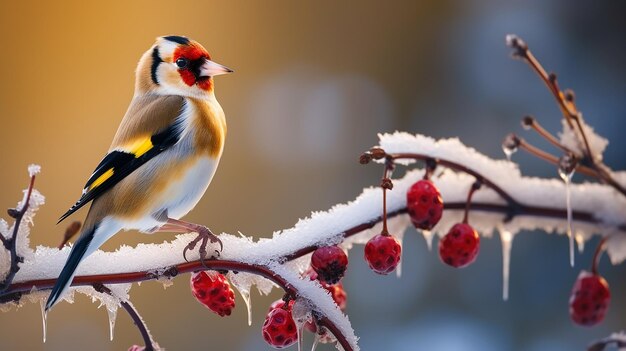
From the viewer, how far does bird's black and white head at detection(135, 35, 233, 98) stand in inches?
22.6

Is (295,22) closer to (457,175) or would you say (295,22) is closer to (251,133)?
(251,133)

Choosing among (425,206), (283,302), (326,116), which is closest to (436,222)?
(425,206)

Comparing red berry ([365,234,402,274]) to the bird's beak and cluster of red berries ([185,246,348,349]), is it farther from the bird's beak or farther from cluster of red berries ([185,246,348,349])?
the bird's beak

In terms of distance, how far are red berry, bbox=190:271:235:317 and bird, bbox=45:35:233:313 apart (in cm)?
4

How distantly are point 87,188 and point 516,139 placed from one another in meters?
0.30

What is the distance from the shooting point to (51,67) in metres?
1.31

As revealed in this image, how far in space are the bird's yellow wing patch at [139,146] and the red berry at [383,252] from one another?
0.20m

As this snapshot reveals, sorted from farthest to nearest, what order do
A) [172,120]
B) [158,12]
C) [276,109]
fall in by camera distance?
[276,109]
[158,12]
[172,120]

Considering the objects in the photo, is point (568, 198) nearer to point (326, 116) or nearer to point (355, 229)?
point (355, 229)

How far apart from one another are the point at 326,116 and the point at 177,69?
109cm

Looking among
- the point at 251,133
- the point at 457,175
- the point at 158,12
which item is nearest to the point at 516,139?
the point at 457,175

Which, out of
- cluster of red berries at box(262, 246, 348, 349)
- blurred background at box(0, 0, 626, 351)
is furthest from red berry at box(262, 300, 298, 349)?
blurred background at box(0, 0, 626, 351)

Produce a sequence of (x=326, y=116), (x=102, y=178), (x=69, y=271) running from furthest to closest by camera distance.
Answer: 1. (x=326, y=116)
2. (x=102, y=178)
3. (x=69, y=271)

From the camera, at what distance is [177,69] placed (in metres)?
0.59
